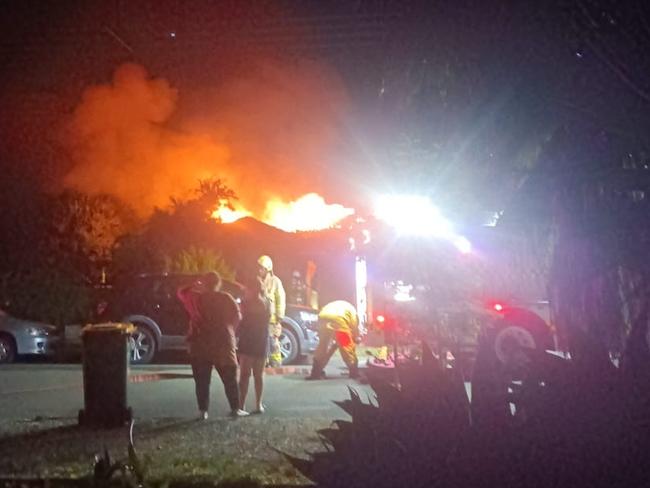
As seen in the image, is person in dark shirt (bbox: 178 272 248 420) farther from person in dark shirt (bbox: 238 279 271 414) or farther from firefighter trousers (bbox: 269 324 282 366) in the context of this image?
firefighter trousers (bbox: 269 324 282 366)

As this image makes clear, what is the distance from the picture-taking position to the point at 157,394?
1007 centimetres

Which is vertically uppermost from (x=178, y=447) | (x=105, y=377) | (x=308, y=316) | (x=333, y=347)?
(x=308, y=316)

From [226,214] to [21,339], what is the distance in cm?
824

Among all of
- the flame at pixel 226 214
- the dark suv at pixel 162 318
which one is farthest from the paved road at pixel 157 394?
the flame at pixel 226 214

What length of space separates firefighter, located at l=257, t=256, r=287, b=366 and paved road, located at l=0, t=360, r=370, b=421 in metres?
0.69

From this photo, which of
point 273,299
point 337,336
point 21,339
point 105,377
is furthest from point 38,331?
point 105,377

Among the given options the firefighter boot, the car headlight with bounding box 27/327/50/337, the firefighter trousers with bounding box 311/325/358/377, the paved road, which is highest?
the car headlight with bounding box 27/327/50/337

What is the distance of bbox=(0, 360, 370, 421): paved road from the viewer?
28.5 ft

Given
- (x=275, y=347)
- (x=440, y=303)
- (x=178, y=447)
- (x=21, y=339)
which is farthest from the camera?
(x=21, y=339)

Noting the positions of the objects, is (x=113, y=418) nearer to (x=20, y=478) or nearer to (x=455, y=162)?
(x=20, y=478)

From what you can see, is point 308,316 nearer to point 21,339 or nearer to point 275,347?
point 275,347

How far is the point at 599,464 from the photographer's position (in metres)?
3.56

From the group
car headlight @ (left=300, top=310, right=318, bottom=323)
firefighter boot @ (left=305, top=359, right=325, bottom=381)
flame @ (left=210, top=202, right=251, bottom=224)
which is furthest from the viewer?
flame @ (left=210, top=202, right=251, bottom=224)

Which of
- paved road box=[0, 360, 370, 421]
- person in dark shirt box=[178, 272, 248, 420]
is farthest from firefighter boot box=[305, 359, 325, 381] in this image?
person in dark shirt box=[178, 272, 248, 420]
